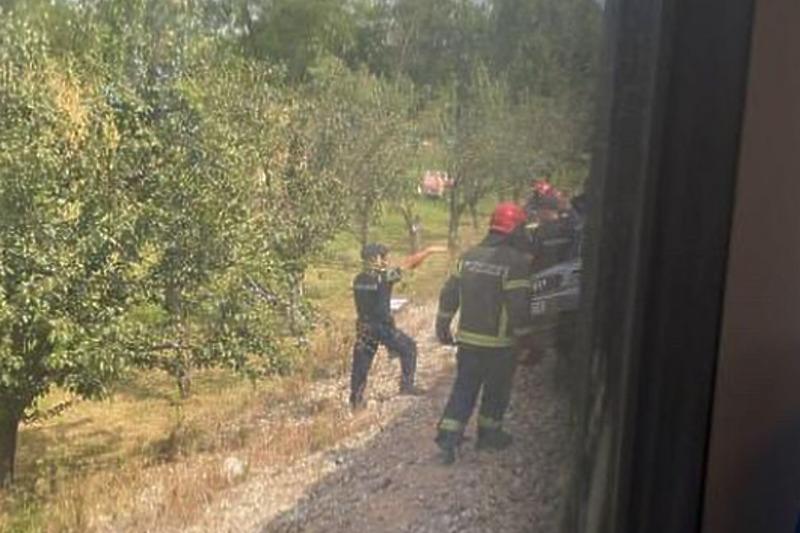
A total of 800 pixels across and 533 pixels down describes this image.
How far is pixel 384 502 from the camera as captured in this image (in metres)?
1.07

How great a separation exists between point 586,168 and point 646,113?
8 centimetres

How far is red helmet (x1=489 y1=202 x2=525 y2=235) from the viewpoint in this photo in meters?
1.06

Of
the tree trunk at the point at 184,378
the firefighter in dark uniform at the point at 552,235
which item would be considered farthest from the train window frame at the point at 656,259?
the tree trunk at the point at 184,378

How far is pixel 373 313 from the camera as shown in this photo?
40.3 inches

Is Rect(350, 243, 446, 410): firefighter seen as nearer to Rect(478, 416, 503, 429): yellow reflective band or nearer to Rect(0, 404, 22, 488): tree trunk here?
Rect(478, 416, 503, 429): yellow reflective band

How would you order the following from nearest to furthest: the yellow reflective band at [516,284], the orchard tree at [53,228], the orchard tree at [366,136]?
the orchard tree at [53,228], the orchard tree at [366,136], the yellow reflective band at [516,284]

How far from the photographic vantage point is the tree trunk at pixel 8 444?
90 centimetres

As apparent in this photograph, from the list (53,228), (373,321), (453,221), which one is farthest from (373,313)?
(53,228)

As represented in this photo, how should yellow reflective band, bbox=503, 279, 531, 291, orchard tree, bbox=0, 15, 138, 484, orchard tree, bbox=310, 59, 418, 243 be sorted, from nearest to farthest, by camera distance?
1. orchard tree, bbox=0, 15, 138, 484
2. orchard tree, bbox=310, 59, 418, 243
3. yellow reflective band, bbox=503, 279, 531, 291

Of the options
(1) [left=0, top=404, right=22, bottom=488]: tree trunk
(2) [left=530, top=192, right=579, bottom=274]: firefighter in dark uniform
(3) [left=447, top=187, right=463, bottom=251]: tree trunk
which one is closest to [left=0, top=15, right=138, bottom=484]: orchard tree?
(1) [left=0, top=404, right=22, bottom=488]: tree trunk

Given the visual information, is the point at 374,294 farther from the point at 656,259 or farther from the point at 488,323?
the point at 656,259

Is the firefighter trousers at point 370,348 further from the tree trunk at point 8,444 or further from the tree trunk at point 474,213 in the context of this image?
the tree trunk at point 8,444

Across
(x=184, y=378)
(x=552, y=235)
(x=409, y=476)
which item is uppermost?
(x=552, y=235)

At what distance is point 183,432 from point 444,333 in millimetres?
273
